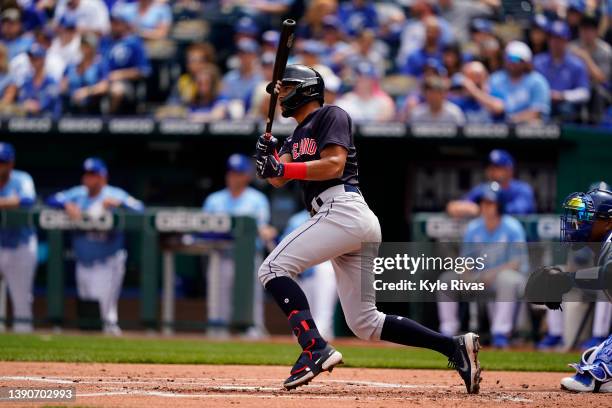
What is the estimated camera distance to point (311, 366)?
5.05m

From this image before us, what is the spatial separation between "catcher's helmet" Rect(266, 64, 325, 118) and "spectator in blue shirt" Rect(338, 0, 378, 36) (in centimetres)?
726

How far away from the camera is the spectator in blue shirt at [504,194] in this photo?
9.86 metres

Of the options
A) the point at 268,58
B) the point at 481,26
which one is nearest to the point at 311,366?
the point at 268,58

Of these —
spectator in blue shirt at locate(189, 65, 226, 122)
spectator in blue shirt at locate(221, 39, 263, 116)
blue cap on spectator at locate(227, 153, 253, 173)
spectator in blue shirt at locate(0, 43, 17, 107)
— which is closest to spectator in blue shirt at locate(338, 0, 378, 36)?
spectator in blue shirt at locate(221, 39, 263, 116)

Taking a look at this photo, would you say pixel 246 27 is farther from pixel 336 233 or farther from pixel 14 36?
pixel 336 233

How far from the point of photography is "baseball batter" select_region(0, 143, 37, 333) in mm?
10461

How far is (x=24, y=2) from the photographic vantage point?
47.6 feet

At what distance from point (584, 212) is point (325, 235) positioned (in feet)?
4.39

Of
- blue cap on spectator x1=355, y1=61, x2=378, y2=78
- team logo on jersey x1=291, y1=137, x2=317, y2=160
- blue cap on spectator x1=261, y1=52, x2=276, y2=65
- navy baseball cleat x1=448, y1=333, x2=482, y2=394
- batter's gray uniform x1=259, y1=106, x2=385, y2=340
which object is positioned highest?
blue cap on spectator x1=261, y1=52, x2=276, y2=65

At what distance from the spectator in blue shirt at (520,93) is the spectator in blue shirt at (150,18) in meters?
4.44

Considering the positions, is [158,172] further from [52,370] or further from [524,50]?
[52,370]

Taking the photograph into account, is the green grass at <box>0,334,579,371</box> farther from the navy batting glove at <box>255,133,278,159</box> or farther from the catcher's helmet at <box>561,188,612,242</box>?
the navy batting glove at <box>255,133,278,159</box>

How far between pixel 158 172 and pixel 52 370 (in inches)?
229

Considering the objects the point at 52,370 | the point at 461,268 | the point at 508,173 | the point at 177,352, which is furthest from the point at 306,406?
the point at 508,173
